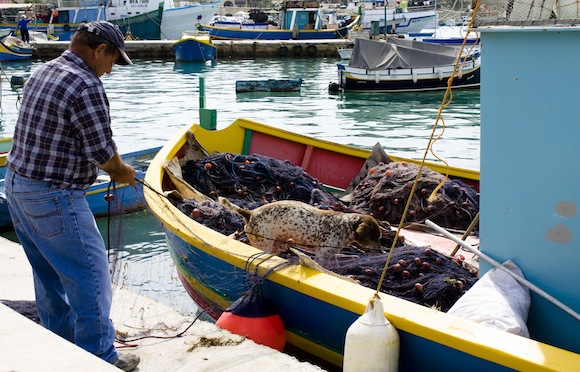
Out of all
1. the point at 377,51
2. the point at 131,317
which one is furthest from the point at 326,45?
the point at 131,317

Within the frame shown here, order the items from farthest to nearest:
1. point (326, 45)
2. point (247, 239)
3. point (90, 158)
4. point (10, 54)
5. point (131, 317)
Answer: point (326, 45) < point (10, 54) < point (247, 239) < point (131, 317) < point (90, 158)

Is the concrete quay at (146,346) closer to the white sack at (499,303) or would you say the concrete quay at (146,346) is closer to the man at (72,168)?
the man at (72,168)

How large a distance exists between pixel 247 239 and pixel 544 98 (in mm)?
2963

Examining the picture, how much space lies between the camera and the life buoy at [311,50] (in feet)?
139

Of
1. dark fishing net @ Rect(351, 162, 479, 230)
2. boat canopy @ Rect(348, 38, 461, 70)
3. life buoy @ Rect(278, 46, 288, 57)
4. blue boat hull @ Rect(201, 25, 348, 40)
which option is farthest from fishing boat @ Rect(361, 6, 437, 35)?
dark fishing net @ Rect(351, 162, 479, 230)

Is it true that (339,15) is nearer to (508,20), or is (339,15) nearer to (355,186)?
(355,186)

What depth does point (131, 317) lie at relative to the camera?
203 inches

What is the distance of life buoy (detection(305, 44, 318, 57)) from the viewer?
139 ft

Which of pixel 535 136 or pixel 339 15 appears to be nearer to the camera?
pixel 535 136

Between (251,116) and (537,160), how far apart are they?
734 inches

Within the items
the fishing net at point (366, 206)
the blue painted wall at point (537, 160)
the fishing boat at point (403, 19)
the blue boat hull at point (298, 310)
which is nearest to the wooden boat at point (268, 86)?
the fishing net at point (366, 206)

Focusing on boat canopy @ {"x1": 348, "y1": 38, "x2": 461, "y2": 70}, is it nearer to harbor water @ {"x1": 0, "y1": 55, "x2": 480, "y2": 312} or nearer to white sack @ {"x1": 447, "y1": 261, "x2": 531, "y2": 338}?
harbor water @ {"x1": 0, "y1": 55, "x2": 480, "y2": 312}

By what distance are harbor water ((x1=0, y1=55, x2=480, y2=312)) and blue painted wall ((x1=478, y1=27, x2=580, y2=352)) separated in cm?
427

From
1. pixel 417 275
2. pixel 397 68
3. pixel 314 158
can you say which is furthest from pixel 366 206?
pixel 397 68
